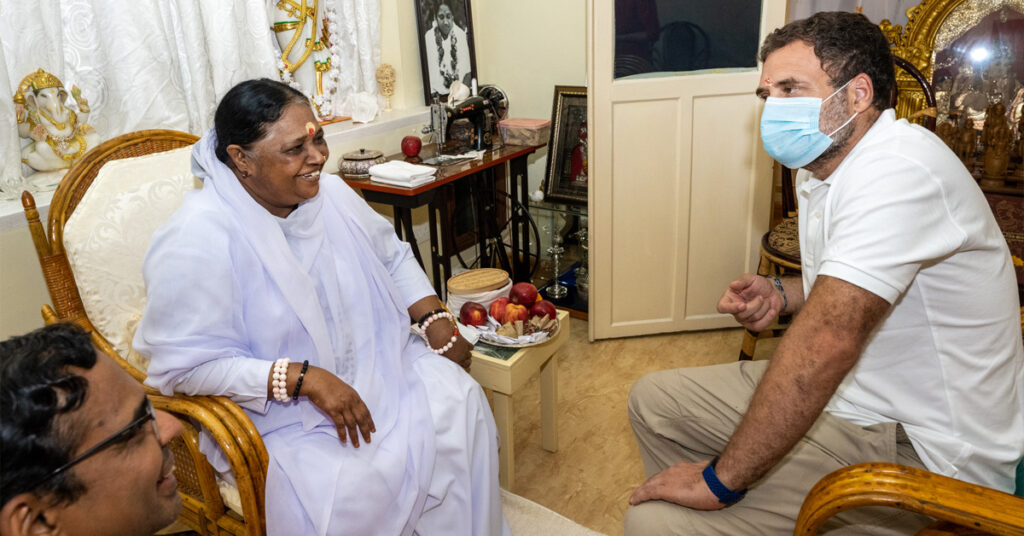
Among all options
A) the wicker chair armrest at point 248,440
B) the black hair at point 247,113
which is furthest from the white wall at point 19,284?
the wicker chair armrest at point 248,440

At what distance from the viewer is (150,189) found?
1953 millimetres

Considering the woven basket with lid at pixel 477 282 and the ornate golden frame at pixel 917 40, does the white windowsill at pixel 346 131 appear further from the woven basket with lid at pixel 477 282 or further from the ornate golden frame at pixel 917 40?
the ornate golden frame at pixel 917 40

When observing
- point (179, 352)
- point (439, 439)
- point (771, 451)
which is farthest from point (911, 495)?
point (179, 352)

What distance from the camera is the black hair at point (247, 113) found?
1665 mm

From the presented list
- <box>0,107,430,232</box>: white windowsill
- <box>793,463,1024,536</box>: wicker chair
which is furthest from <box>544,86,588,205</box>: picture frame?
<box>793,463,1024,536</box>: wicker chair

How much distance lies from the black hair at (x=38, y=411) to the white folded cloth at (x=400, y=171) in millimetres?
1983

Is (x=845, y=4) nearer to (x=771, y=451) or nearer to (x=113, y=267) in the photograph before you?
(x=771, y=451)

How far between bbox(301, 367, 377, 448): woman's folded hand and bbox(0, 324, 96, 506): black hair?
711mm

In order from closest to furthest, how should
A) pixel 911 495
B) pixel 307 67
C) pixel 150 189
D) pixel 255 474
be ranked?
pixel 911 495 → pixel 255 474 → pixel 150 189 → pixel 307 67

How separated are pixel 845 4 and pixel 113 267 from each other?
3.37m

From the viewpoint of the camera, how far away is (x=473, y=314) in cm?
226

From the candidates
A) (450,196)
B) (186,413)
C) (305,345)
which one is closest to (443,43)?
(450,196)

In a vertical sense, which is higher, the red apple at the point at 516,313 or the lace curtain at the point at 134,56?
the lace curtain at the point at 134,56

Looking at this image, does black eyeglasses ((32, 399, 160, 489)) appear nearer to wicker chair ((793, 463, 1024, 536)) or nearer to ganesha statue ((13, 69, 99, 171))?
wicker chair ((793, 463, 1024, 536))
